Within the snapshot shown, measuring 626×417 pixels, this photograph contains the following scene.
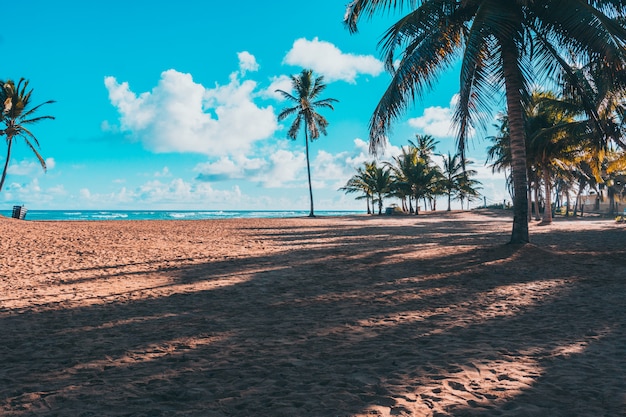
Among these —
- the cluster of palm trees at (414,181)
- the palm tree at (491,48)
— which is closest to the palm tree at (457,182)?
the cluster of palm trees at (414,181)

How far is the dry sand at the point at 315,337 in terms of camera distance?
9.70 ft

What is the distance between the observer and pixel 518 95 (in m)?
10.6

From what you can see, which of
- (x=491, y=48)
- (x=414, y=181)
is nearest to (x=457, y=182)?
(x=414, y=181)

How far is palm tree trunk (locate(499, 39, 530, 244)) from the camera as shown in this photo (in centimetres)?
1046

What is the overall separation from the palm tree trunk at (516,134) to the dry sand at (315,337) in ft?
3.63

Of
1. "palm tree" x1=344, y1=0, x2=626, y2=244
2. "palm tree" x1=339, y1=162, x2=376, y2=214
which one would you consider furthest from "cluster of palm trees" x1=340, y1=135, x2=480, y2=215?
"palm tree" x1=344, y1=0, x2=626, y2=244

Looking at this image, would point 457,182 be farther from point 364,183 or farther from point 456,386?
point 456,386

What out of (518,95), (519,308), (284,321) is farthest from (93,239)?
(518,95)

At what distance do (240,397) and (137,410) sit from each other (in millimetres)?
716

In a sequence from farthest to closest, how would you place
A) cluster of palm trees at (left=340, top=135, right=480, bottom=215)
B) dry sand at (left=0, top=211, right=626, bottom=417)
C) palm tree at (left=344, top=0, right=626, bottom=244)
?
1. cluster of palm trees at (left=340, top=135, right=480, bottom=215)
2. palm tree at (left=344, top=0, right=626, bottom=244)
3. dry sand at (left=0, top=211, right=626, bottom=417)

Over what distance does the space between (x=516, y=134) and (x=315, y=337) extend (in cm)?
888

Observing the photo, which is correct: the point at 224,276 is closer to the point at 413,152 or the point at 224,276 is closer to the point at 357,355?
the point at 357,355

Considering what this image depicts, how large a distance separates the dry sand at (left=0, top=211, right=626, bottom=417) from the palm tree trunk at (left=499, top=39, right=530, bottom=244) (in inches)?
43.6

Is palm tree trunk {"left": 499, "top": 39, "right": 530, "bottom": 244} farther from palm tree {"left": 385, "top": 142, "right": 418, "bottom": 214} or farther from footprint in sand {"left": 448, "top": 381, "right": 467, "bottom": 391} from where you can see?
palm tree {"left": 385, "top": 142, "right": 418, "bottom": 214}
